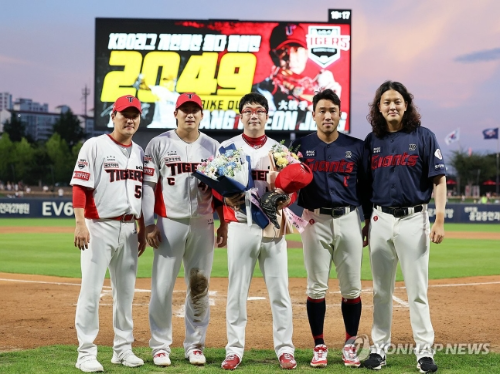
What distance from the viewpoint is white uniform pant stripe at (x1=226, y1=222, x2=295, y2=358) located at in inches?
187

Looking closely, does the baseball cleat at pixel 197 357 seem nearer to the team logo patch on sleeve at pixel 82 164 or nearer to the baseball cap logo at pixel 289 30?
the team logo patch on sleeve at pixel 82 164

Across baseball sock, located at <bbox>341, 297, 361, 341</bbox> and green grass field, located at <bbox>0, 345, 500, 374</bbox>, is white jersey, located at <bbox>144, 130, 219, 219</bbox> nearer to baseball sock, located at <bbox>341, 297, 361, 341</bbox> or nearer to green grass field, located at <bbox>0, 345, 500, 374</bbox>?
green grass field, located at <bbox>0, 345, 500, 374</bbox>

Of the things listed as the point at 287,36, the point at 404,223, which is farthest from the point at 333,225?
the point at 287,36

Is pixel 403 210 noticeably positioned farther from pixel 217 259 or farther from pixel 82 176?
pixel 217 259

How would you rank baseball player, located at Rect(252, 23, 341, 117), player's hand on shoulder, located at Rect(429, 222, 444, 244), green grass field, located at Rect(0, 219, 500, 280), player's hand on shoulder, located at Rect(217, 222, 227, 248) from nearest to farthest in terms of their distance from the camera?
player's hand on shoulder, located at Rect(429, 222, 444, 244), player's hand on shoulder, located at Rect(217, 222, 227, 248), green grass field, located at Rect(0, 219, 500, 280), baseball player, located at Rect(252, 23, 341, 117)

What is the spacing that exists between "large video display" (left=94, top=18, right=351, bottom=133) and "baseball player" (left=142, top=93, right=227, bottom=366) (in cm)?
2068

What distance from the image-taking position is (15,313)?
7227 mm

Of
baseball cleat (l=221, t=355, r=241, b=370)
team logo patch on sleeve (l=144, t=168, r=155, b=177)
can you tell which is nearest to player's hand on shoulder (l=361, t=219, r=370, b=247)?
baseball cleat (l=221, t=355, r=241, b=370)

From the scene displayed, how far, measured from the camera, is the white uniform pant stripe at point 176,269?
4922 mm

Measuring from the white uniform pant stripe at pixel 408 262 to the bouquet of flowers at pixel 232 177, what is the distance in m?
0.93

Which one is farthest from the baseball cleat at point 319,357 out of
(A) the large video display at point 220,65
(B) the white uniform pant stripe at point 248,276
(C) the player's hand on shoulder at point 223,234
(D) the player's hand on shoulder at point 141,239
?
(A) the large video display at point 220,65

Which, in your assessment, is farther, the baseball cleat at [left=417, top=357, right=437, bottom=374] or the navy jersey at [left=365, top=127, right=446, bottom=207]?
the navy jersey at [left=365, top=127, right=446, bottom=207]

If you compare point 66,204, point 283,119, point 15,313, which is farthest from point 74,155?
point 15,313

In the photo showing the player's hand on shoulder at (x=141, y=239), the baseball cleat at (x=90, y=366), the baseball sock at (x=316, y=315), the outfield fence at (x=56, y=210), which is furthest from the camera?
the outfield fence at (x=56, y=210)
